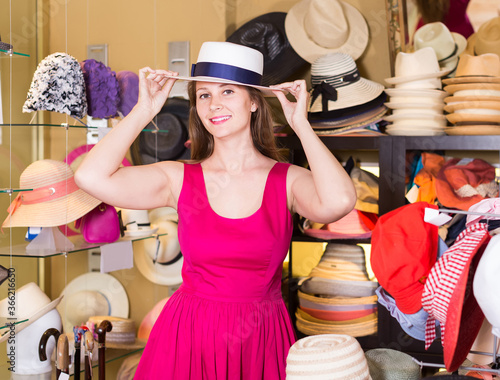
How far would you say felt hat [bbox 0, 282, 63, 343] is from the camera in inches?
89.0

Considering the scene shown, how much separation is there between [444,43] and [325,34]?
60 cm

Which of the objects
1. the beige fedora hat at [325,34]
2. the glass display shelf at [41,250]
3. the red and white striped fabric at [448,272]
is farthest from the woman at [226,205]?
the beige fedora hat at [325,34]

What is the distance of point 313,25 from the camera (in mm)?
3164

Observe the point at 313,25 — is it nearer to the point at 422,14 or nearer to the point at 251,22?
the point at 251,22

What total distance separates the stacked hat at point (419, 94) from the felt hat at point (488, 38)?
0.77ft

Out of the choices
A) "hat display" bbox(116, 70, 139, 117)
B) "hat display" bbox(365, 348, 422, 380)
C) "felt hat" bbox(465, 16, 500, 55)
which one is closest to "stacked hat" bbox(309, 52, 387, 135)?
"felt hat" bbox(465, 16, 500, 55)

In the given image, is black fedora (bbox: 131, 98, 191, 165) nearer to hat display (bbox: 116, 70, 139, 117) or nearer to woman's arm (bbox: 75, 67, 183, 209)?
hat display (bbox: 116, 70, 139, 117)

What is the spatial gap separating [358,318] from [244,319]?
51.8 inches

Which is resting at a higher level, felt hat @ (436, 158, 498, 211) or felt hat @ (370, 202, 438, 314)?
felt hat @ (436, 158, 498, 211)

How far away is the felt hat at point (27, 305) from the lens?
7.41 feet

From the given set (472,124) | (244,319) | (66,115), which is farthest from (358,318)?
(66,115)

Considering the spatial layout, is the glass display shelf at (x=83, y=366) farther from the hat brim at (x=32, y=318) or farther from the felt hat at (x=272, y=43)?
the felt hat at (x=272, y=43)

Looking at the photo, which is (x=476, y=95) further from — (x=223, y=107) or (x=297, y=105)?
(x=223, y=107)

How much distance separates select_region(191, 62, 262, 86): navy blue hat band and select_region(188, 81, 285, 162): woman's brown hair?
8 cm
